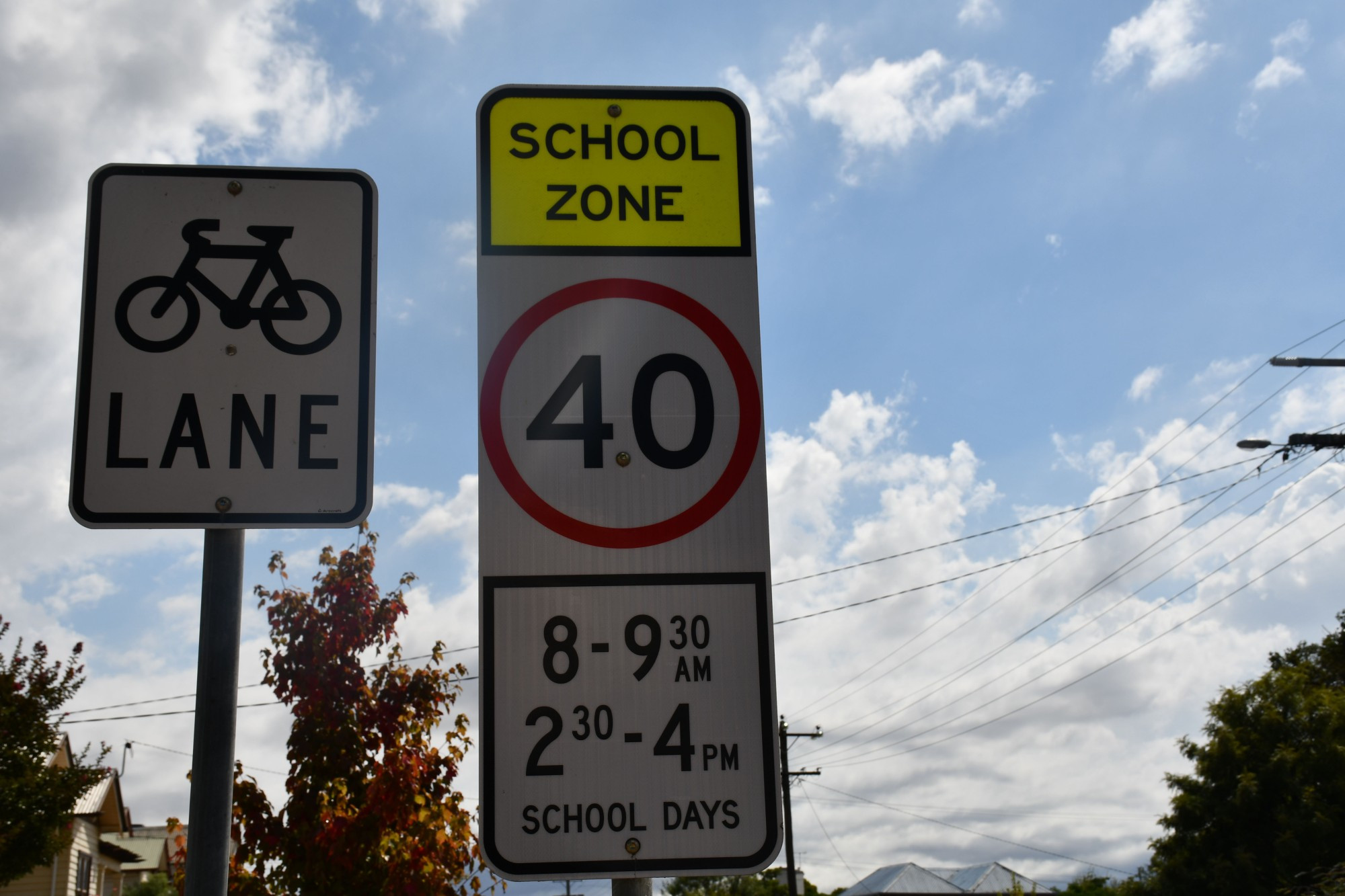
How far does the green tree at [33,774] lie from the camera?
58.2 ft

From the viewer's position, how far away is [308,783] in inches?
341

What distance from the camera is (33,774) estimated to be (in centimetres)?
1811

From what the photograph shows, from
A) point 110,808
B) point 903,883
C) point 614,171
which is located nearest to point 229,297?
point 614,171

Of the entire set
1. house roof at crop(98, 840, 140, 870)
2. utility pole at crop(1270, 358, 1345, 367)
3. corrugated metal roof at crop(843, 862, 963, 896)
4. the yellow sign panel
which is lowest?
corrugated metal roof at crop(843, 862, 963, 896)

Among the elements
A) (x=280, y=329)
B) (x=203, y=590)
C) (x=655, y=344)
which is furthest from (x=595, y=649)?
(x=280, y=329)

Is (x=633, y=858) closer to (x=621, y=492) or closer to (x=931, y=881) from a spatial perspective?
(x=621, y=492)

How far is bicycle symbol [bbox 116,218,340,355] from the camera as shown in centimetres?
249

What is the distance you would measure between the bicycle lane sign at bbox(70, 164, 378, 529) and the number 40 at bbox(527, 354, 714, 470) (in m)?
0.46

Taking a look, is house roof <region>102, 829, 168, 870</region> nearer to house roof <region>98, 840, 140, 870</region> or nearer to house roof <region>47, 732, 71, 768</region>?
house roof <region>98, 840, 140, 870</region>

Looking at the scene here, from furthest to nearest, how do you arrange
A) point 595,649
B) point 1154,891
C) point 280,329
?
point 1154,891
point 280,329
point 595,649

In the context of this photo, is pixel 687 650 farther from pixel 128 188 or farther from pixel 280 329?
pixel 128 188

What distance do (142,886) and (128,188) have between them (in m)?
53.0

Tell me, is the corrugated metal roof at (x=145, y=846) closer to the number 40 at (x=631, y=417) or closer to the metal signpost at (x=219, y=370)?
the metal signpost at (x=219, y=370)

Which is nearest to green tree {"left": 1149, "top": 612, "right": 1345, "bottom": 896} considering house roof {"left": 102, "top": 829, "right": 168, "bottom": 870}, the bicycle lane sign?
the bicycle lane sign
